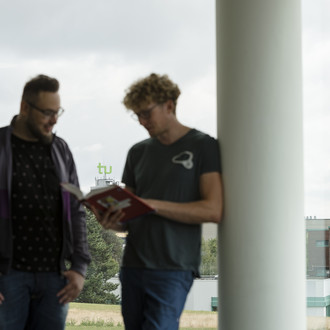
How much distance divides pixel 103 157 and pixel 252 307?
571 centimetres

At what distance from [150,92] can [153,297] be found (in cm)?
77

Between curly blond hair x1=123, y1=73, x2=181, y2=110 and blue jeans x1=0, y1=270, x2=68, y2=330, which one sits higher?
curly blond hair x1=123, y1=73, x2=181, y2=110

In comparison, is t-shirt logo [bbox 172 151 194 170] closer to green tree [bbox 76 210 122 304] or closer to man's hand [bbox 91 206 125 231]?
man's hand [bbox 91 206 125 231]

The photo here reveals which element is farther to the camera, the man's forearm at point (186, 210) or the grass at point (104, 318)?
the grass at point (104, 318)

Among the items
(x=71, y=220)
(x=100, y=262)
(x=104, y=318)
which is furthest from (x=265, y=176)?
(x=104, y=318)

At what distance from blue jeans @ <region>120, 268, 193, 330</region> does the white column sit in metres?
0.26

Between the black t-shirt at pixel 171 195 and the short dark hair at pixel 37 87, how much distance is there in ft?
1.58

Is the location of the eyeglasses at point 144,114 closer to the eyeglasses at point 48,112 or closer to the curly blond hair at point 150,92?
the curly blond hair at point 150,92

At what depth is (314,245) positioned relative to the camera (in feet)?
18.1

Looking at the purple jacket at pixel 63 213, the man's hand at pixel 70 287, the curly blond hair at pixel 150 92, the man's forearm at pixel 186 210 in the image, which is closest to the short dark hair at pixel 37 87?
the purple jacket at pixel 63 213

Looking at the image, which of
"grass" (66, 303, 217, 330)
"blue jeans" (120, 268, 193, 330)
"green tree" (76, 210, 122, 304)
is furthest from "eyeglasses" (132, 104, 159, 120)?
"grass" (66, 303, 217, 330)

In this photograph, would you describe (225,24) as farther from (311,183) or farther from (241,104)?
(311,183)

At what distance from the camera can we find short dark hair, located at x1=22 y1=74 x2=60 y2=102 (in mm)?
2266

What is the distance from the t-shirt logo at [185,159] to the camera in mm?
2389
